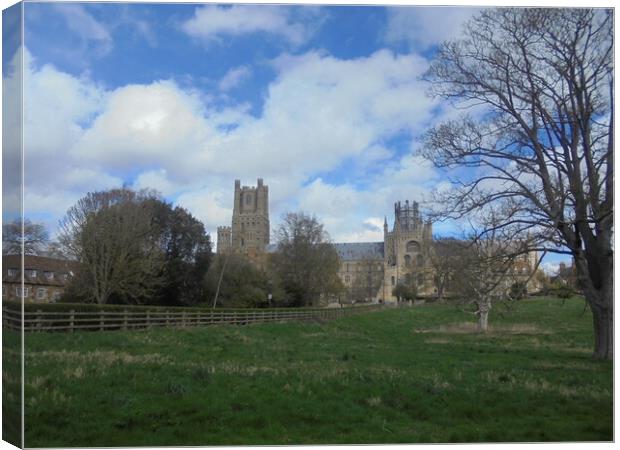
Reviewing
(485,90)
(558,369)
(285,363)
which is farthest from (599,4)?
(285,363)

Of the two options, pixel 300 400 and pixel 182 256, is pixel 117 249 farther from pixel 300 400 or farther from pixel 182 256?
pixel 300 400

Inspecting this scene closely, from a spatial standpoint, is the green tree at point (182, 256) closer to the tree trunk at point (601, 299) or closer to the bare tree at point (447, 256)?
the bare tree at point (447, 256)

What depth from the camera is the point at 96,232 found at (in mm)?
25562

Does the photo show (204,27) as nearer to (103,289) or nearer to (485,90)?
(485,90)

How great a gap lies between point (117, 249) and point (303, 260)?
17.8 m

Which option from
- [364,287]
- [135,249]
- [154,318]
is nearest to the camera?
[154,318]

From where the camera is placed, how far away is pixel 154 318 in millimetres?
21516

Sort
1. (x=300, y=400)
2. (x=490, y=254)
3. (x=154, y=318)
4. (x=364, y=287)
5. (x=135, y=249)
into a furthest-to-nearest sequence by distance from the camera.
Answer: (x=364, y=287) < (x=135, y=249) < (x=154, y=318) < (x=490, y=254) < (x=300, y=400)

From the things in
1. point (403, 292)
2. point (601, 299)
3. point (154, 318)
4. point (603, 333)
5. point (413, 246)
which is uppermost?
point (413, 246)

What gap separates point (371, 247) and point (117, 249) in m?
18.4

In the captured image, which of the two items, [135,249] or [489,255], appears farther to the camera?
[135,249]

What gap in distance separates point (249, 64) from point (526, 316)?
21.0 m

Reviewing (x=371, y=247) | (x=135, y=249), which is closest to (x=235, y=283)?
(x=371, y=247)

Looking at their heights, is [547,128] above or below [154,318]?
above
